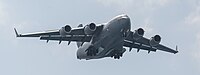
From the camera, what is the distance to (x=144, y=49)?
2547 inches

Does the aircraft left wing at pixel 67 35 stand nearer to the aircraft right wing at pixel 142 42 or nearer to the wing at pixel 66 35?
the wing at pixel 66 35

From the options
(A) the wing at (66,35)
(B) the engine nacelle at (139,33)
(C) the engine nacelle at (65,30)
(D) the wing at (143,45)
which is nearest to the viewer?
(C) the engine nacelle at (65,30)

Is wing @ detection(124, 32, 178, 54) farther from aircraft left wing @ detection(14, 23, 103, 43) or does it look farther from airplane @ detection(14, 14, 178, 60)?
aircraft left wing @ detection(14, 23, 103, 43)

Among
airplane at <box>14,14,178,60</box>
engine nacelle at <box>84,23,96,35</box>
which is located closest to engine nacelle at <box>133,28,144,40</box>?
airplane at <box>14,14,178,60</box>

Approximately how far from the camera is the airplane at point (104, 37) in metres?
53.9

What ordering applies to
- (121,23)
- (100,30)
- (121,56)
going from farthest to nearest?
(121,56) → (100,30) → (121,23)

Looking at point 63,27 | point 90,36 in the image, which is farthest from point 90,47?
point 63,27

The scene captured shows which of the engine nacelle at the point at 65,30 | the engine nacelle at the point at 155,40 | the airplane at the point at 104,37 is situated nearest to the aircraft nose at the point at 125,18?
the airplane at the point at 104,37

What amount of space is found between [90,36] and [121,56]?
5.08 meters

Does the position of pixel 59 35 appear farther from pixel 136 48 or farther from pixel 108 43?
pixel 136 48

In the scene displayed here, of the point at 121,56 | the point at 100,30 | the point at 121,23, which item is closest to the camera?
the point at 121,23

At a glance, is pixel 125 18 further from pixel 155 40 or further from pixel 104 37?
pixel 155 40

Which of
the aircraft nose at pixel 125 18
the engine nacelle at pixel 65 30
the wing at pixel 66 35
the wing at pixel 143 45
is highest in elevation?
the aircraft nose at pixel 125 18

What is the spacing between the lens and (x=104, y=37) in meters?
55.6
